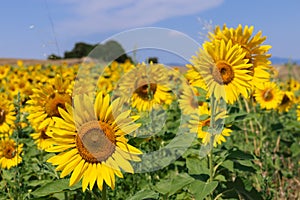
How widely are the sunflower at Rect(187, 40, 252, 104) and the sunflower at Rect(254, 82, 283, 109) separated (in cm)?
231

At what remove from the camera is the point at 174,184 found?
280 centimetres

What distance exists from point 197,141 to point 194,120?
0.42 meters

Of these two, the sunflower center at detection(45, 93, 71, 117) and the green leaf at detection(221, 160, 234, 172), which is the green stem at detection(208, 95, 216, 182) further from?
the sunflower center at detection(45, 93, 71, 117)

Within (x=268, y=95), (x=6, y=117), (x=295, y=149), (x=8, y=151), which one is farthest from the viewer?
(x=268, y=95)

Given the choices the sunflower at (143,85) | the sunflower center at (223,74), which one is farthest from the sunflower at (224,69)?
the sunflower at (143,85)

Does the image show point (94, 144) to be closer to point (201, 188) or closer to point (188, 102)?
point (201, 188)

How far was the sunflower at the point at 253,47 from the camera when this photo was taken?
3088 mm

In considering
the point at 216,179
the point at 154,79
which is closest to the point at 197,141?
the point at 216,179

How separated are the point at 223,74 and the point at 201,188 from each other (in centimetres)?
71

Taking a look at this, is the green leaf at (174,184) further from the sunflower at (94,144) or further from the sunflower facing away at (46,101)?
the sunflower facing away at (46,101)

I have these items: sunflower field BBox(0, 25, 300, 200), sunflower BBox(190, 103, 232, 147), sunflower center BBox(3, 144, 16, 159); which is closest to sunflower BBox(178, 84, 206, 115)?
sunflower field BBox(0, 25, 300, 200)

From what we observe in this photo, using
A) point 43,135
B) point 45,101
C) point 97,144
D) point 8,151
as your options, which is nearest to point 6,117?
point 8,151

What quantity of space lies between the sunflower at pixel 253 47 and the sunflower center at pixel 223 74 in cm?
17

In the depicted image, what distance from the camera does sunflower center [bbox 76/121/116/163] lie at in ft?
7.34
